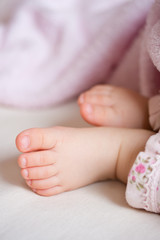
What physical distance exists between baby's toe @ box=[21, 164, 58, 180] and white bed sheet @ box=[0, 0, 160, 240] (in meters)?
0.03

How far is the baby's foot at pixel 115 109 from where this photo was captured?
722 millimetres

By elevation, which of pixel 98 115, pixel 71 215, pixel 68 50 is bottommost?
pixel 71 215

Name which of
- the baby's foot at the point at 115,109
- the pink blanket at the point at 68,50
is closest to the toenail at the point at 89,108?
the baby's foot at the point at 115,109

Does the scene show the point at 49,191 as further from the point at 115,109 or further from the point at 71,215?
the point at 115,109

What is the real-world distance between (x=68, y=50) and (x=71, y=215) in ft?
1.77

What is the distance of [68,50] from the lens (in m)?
0.95

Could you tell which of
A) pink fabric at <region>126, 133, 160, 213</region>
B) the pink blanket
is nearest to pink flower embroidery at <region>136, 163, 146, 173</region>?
pink fabric at <region>126, 133, 160, 213</region>

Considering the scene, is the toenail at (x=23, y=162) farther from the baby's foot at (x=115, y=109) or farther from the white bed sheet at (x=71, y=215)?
the baby's foot at (x=115, y=109)

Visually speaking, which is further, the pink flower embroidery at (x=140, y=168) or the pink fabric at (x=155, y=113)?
the pink fabric at (x=155, y=113)

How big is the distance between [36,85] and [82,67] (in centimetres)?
13

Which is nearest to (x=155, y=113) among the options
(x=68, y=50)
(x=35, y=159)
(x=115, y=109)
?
(x=115, y=109)

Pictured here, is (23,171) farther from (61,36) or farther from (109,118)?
(61,36)

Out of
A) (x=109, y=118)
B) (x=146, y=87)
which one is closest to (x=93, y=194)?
(x=109, y=118)

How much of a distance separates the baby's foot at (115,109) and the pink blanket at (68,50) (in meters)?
0.16
